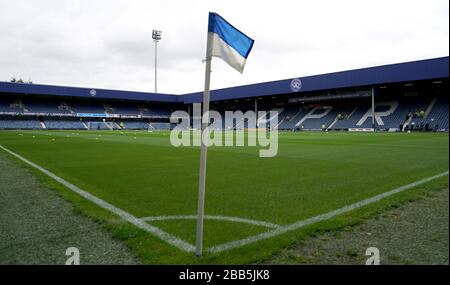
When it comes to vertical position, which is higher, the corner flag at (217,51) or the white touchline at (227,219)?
the corner flag at (217,51)

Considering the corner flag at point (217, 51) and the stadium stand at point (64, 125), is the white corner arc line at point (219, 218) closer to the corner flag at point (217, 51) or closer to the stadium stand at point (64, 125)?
the corner flag at point (217, 51)

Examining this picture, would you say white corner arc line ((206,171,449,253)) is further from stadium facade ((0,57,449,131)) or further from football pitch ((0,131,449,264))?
stadium facade ((0,57,449,131))

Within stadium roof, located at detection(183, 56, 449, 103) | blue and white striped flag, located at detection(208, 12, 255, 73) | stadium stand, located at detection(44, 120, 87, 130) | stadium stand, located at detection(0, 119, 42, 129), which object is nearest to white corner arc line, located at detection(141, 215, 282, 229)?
blue and white striped flag, located at detection(208, 12, 255, 73)

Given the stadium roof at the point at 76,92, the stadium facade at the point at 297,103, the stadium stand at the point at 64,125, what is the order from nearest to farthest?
1. the stadium facade at the point at 297,103
2. the stadium roof at the point at 76,92
3. the stadium stand at the point at 64,125

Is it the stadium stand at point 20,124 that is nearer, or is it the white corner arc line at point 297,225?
the white corner arc line at point 297,225

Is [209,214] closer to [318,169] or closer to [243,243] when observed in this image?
[243,243]

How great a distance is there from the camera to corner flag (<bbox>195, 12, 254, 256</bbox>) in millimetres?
3861

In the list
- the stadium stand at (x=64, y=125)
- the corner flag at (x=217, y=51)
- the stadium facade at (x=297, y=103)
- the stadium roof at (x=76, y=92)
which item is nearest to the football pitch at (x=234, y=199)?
the corner flag at (x=217, y=51)

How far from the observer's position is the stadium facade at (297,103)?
43.8 m

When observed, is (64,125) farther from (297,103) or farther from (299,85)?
(299,85)

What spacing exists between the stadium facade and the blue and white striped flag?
3280cm

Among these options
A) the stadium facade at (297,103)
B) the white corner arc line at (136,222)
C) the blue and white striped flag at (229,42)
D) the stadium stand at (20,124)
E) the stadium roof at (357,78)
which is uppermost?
the stadium roof at (357,78)

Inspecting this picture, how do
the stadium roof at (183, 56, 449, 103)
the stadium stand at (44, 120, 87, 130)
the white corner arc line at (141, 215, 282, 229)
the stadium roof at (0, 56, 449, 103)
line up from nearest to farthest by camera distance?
the white corner arc line at (141, 215, 282, 229), the stadium roof at (183, 56, 449, 103), the stadium roof at (0, 56, 449, 103), the stadium stand at (44, 120, 87, 130)

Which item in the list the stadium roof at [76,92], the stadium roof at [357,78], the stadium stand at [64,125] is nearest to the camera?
the stadium roof at [357,78]
